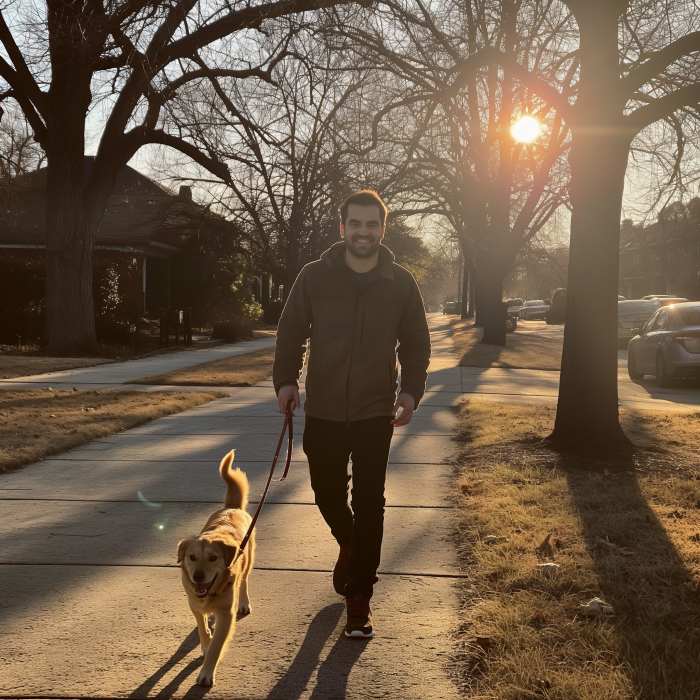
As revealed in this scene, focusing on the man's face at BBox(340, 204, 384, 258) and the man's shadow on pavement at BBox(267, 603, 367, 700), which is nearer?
the man's shadow on pavement at BBox(267, 603, 367, 700)

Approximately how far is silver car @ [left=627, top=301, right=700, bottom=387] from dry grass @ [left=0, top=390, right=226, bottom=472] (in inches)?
327

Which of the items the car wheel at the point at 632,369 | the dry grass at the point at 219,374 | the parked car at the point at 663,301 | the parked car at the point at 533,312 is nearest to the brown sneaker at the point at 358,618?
the dry grass at the point at 219,374

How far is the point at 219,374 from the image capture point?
50.9 ft

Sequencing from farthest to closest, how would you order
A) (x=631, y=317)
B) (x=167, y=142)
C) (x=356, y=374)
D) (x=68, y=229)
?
(x=631, y=317)
(x=167, y=142)
(x=68, y=229)
(x=356, y=374)

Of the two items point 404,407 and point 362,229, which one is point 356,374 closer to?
point 404,407

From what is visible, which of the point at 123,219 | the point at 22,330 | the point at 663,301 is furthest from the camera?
the point at 663,301

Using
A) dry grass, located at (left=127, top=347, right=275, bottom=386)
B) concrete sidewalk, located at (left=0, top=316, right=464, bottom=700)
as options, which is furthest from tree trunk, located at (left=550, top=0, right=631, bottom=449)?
dry grass, located at (left=127, top=347, right=275, bottom=386)

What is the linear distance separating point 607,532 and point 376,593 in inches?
68.9

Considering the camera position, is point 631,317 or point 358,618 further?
point 631,317

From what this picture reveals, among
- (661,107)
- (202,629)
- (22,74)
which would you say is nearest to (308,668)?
(202,629)

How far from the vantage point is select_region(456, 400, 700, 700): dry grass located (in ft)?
10.3

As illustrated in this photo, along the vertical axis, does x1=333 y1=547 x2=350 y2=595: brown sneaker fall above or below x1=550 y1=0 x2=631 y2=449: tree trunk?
below

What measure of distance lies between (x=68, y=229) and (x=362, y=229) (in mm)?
17004

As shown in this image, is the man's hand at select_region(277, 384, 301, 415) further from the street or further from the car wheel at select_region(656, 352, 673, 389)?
the car wheel at select_region(656, 352, 673, 389)
